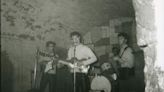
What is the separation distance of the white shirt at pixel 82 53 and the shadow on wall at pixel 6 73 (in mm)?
777

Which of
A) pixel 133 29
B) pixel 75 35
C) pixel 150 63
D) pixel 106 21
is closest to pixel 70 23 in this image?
pixel 75 35

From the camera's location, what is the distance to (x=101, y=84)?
151 inches

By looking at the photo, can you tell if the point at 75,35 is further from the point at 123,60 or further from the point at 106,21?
the point at 123,60

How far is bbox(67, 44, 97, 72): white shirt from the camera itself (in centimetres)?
391

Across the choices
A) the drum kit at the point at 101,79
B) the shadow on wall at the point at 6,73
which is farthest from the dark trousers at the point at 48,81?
the drum kit at the point at 101,79

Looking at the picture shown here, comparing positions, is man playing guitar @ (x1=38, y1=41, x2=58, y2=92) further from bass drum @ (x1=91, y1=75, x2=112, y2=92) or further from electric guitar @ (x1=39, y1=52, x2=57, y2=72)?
bass drum @ (x1=91, y1=75, x2=112, y2=92)

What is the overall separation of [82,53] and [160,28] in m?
1.44

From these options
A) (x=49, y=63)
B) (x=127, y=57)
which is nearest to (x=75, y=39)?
(x=49, y=63)

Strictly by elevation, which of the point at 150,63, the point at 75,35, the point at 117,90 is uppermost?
the point at 75,35

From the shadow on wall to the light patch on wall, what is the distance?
1991mm

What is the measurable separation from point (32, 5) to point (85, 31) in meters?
0.81

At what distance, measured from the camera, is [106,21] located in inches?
158

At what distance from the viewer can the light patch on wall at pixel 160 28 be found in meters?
2.70

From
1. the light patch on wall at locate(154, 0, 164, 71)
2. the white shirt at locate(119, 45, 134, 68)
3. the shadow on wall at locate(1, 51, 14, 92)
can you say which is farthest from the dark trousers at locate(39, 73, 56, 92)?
the light patch on wall at locate(154, 0, 164, 71)
